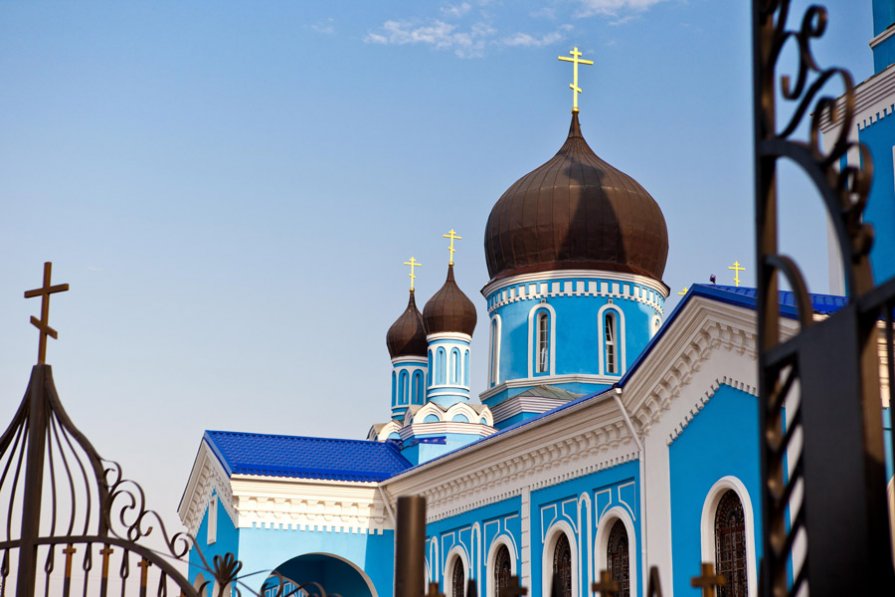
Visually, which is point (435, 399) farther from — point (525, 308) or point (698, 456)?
point (698, 456)

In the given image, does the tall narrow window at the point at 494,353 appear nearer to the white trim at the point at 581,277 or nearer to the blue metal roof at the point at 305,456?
the white trim at the point at 581,277

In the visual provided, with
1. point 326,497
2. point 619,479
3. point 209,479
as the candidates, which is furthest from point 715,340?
point 209,479

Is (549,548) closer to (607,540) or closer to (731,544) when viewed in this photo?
(607,540)

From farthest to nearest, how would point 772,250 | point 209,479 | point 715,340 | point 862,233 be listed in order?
point 209,479 → point 715,340 → point 772,250 → point 862,233

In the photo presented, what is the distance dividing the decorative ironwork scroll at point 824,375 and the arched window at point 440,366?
25700 millimetres

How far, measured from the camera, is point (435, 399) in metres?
28.2

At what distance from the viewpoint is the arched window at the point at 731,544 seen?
13.7 m

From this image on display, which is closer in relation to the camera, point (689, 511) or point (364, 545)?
point (689, 511)

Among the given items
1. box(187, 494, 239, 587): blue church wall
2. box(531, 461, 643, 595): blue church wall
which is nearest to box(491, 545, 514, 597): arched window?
box(531, 461, 643, 595): blue church wall

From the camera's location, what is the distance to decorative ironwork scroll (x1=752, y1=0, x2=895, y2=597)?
2605 millimetres

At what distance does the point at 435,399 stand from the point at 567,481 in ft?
36.1

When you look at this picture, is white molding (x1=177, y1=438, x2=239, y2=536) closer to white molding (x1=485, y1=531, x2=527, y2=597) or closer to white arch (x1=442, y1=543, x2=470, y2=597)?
white arch (x1=442, y1=543, x2=470, y2=597)

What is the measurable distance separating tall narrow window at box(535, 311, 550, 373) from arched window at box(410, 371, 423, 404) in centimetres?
648

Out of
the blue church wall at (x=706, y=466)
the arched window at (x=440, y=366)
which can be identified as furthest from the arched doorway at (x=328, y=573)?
the blue church wall at (x=706, y=466)
